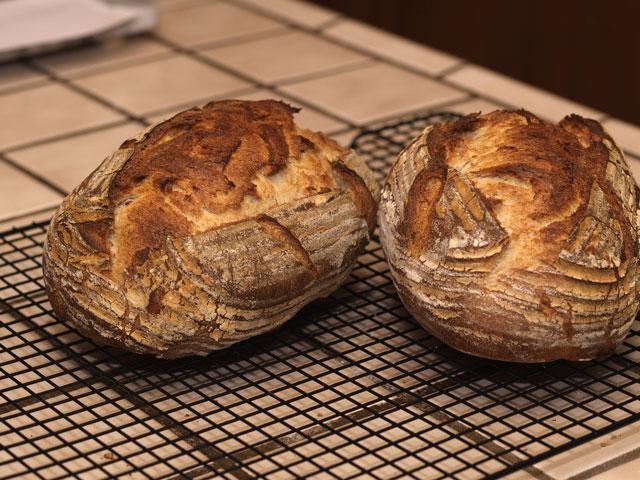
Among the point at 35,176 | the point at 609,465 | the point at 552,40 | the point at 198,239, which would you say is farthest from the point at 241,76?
the point at 609,465

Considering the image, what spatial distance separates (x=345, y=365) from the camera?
3.37 feet

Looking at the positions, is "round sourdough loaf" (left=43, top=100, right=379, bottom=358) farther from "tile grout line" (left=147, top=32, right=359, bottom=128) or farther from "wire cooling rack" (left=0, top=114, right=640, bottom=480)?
"tile grout line" (left=147, top=32, right=359, bottom=128)

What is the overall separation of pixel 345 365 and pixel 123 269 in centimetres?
23

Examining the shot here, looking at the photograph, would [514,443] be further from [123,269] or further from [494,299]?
[123,269]


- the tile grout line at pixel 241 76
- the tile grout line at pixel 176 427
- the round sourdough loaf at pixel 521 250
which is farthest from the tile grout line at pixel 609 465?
the tile grout line at pixel 241 76

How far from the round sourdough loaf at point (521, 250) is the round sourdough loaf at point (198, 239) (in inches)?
3.3

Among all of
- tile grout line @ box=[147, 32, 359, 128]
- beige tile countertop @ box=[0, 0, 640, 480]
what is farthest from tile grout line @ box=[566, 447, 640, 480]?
tile grout line @ box=[147, 32, 359, 128]

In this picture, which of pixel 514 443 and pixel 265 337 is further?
pixel 265 337

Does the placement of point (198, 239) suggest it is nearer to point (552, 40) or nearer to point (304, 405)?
point (304, 405)

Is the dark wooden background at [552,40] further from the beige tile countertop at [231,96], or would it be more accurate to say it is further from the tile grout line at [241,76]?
the tile grout line at [241,76]

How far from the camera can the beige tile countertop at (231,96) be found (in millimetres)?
899

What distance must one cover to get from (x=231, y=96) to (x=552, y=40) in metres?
0.75

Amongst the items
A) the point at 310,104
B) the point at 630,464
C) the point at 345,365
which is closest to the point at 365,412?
the point at 345,365

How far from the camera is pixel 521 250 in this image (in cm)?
95
